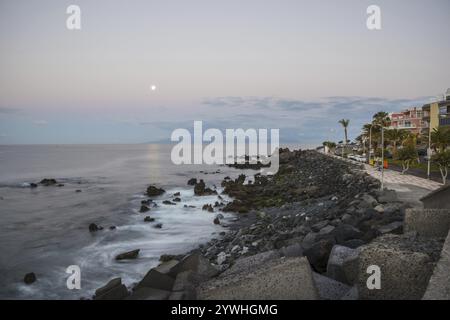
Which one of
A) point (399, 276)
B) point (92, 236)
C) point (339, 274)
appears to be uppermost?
point (399, 276)

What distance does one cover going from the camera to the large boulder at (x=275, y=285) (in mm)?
5023

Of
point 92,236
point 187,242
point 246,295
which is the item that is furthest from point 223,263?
point 92,236

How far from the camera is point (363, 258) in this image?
5520 millimetres

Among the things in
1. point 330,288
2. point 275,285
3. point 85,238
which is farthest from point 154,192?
point 275,285

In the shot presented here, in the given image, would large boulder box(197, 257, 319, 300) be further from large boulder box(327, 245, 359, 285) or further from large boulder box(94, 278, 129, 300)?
large boulder box(94, 278, 129, 300)

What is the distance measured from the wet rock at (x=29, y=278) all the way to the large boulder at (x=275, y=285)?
13.0m

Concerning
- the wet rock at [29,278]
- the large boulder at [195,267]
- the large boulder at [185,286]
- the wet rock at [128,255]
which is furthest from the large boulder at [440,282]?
the wet rock at [29,278]

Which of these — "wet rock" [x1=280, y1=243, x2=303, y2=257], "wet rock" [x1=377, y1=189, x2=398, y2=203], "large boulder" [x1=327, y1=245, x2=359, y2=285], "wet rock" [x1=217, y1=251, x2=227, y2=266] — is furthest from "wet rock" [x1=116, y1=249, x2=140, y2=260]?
"large boulder" [x1=327, y1=245, x2=359, y2=285]

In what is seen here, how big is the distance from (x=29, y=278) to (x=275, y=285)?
13940mm

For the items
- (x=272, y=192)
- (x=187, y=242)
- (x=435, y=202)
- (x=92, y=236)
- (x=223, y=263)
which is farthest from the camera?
(x=272, y=192)

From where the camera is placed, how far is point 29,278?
14.9 metres

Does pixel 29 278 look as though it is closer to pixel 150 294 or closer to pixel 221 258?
pixel 221 258
